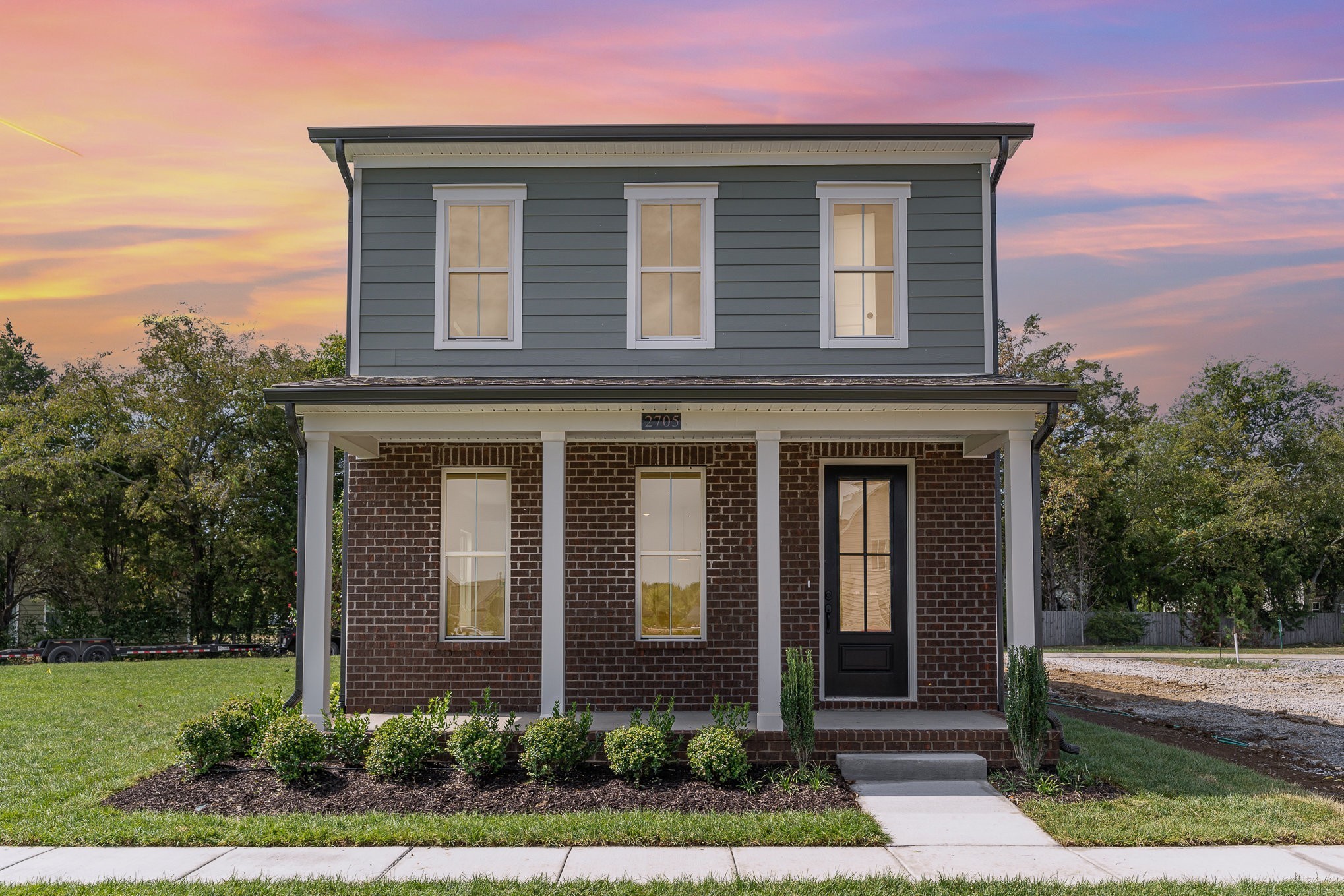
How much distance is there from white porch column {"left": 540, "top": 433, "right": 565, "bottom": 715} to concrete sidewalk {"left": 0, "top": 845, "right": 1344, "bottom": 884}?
2.04m

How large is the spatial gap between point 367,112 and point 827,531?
7518mm

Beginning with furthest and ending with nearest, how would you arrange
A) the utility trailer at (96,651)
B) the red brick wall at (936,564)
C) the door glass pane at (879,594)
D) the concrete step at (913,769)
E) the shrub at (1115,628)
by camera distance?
the shrub at (1115,628) → the utility trailer at (96,651) → the door glass pane at (879,594) → the red brick wall at (936,564) → the concrete step at (913,769)

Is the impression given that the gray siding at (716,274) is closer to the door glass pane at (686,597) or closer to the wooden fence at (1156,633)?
the door glass pane at (686,597)

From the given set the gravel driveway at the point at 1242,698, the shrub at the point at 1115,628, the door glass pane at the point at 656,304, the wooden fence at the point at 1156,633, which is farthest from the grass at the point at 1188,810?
the shrub at the point at 1115,628

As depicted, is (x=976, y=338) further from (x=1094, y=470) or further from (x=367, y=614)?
(x=1094, y=470)

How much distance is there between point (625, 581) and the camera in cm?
973

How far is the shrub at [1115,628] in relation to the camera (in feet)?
95.2

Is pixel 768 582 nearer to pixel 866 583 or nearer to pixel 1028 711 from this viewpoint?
pixel 866 583

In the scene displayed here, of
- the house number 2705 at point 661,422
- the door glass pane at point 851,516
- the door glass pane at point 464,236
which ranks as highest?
the door glass pane at point 464,236

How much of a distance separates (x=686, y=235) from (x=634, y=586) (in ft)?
12.3

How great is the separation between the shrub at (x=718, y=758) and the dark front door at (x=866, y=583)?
2255 millimetres

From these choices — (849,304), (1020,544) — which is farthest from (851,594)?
(849,304)

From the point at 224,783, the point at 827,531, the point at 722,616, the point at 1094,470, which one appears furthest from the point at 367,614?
the point at 1094,470

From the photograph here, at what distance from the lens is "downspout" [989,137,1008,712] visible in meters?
9.52
